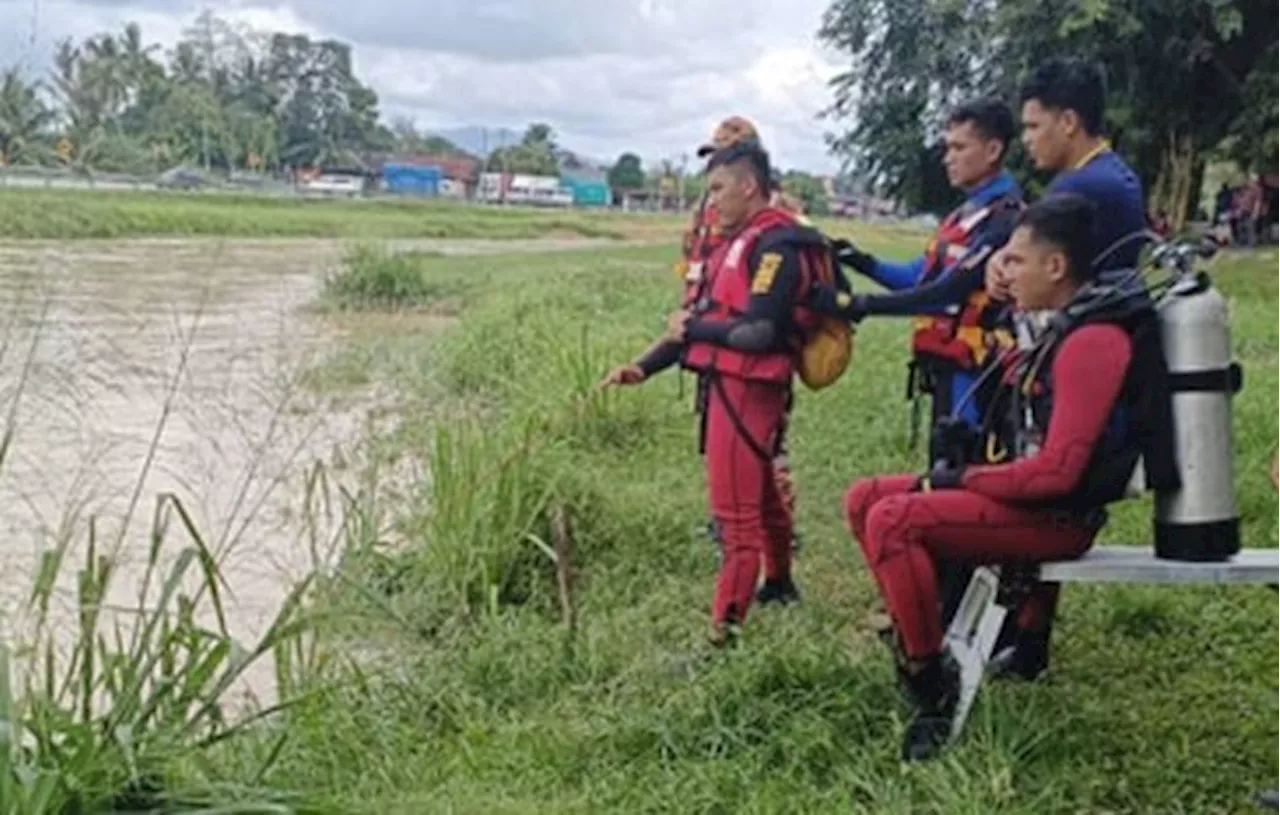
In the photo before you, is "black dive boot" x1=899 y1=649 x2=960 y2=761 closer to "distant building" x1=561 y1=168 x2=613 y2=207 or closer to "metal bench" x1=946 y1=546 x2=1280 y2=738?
"metal bench" x1=946 y1=546 x2=1280 y2=738

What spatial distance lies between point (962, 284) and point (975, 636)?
90 centimetres

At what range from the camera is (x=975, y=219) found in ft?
13.5

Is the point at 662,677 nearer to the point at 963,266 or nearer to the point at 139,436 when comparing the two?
the point at 963,266

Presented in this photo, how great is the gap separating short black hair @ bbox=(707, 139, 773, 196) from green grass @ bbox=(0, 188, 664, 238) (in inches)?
68.2

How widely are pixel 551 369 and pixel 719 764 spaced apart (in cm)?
542

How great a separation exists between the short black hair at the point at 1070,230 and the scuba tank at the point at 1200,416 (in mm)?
202

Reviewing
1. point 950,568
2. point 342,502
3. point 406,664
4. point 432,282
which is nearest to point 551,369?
point 342,502

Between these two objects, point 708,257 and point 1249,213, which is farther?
point 1249,213

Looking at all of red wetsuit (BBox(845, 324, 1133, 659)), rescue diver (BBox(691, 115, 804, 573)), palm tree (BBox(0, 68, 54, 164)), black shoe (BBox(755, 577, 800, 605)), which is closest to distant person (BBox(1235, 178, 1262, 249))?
rescue diver (BBox(691, 115, 804, 573))

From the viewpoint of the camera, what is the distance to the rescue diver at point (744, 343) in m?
4.23

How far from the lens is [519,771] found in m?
3.57

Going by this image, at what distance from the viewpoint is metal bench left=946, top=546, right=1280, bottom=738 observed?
10.8ft

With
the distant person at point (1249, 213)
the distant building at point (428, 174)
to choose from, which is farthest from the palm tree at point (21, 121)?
the distant building at point (428, 174)

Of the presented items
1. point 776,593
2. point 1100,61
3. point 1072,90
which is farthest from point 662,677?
point 1100,61
